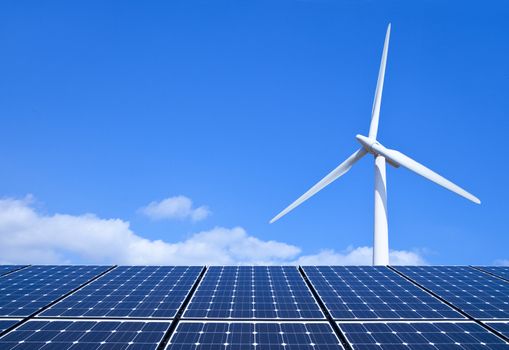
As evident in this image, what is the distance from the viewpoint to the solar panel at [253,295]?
21.3m

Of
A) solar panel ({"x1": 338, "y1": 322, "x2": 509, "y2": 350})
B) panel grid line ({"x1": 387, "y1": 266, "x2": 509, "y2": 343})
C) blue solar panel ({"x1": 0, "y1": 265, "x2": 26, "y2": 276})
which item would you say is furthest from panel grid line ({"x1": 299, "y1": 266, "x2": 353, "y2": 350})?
blue solar panel ({"x1": 0, "y1": 265, "x2": 26, "y2": 276})

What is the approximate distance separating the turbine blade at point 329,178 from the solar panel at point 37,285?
17951 millimetres

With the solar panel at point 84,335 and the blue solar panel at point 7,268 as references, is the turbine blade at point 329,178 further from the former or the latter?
the blue solar panel at point 7,268

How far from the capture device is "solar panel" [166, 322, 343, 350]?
1781cm

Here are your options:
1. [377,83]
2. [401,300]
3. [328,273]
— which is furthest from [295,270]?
[377,83]

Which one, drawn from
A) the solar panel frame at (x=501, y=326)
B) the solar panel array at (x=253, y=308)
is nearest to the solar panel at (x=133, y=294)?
the solar panel array at (x=253, y=308)

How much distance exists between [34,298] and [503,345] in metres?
24.9

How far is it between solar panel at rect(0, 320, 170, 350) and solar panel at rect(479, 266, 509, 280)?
25.3 meters

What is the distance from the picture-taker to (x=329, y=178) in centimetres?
4162

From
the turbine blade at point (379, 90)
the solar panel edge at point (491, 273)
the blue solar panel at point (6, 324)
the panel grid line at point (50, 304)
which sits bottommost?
the blue solar panel at point (6, 324)

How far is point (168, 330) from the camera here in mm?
19297

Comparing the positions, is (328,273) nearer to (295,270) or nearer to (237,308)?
(295,270)

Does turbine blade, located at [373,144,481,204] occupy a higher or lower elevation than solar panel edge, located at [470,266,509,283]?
higher

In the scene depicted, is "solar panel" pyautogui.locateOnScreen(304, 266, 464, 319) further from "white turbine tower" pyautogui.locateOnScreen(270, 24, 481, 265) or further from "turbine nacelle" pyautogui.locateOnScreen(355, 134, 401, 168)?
"turbine nacelle" pyautogui.locateOnScreen(355, 134, 401, 168)
